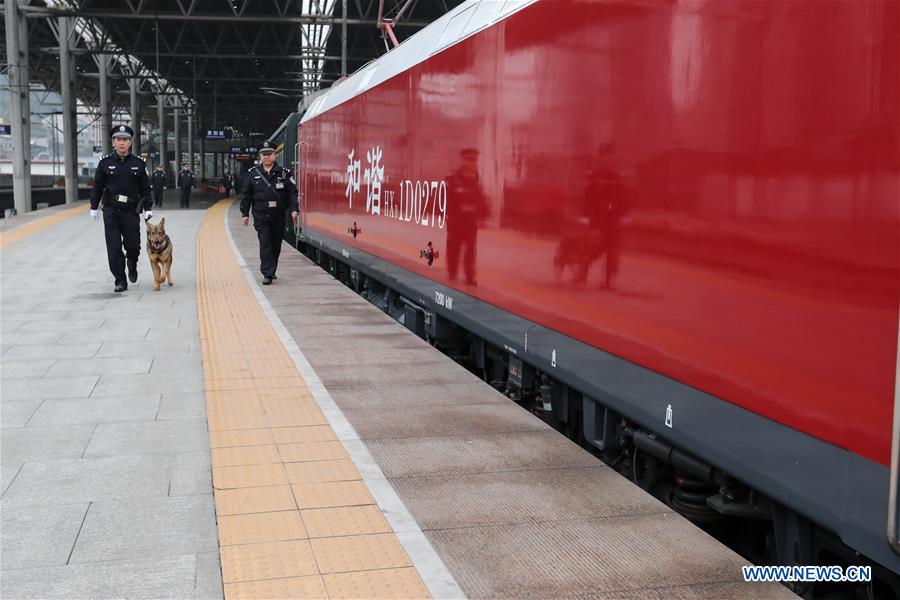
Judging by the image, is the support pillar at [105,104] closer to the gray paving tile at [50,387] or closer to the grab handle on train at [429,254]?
the grab handle on train at [429,254]

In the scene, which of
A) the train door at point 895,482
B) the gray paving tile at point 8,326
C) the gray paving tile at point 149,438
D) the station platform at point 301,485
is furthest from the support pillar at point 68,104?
the train door at point 895,482

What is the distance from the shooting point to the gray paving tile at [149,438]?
4.76 m

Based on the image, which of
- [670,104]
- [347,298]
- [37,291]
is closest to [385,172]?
[347,298]

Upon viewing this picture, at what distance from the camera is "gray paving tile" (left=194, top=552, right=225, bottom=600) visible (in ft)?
10.0

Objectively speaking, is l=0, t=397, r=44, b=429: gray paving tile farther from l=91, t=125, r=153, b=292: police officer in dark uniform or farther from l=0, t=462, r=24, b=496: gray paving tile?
l=91, t=125, r=153, b=292: police officer in dark uniform

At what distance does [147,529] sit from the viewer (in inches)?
144

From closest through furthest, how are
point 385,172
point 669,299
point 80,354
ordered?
point 669,299, point 80,354, point 385,172

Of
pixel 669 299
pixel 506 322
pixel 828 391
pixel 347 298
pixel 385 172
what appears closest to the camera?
pixel 828 391

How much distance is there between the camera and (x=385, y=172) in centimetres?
904

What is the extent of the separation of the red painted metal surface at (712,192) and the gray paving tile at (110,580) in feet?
6.56

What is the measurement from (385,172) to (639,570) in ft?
20.8

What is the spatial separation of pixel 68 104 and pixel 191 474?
34.6 meters

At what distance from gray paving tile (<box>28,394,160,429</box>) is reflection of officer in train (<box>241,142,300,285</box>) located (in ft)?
19.3

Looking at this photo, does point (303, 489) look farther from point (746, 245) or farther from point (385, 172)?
point (385, 172)
